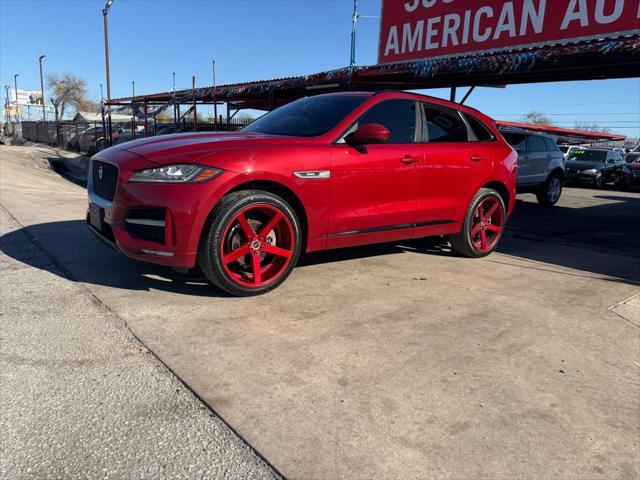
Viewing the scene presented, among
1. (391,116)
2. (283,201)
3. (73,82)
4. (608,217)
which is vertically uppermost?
(73,82)

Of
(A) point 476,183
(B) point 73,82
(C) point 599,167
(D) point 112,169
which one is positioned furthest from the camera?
(B) point 73,82

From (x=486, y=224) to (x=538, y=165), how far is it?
22.1 feet

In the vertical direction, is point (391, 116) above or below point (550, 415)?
above

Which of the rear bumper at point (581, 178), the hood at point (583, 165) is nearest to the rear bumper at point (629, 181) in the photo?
the hood at point (583, 165)

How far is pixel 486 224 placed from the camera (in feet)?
18.5

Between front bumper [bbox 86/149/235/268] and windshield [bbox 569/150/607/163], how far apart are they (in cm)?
2041

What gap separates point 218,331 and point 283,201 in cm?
120

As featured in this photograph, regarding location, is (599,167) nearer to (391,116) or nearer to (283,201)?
(391,116)

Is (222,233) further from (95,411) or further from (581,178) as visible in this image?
(581,178)

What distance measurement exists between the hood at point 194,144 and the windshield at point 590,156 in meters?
19.7

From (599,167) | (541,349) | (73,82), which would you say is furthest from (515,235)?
(73,82)

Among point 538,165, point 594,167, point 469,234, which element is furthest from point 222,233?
point 594,167

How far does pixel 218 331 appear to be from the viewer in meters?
3.13

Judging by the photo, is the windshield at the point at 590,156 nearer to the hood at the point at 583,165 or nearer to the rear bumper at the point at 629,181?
the hood at the point at 583,165
